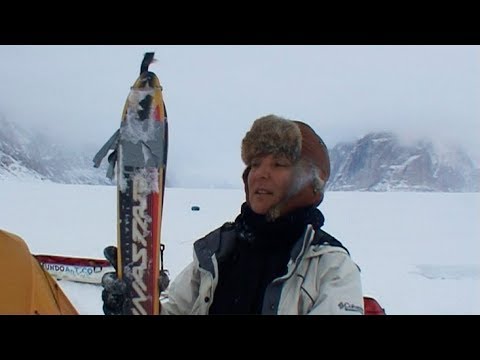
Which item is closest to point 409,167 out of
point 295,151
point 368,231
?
point 368,231

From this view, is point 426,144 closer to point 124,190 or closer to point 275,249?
point 275,249

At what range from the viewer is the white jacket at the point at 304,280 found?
1961 millimetres

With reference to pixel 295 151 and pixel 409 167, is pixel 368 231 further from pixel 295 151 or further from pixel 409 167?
pixel 295 151

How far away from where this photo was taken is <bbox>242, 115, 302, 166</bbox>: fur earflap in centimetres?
215

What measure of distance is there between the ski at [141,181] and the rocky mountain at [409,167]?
74 centimetres

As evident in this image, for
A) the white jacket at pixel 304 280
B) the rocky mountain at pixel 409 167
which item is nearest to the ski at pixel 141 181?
the white jacket at pixel 304 280

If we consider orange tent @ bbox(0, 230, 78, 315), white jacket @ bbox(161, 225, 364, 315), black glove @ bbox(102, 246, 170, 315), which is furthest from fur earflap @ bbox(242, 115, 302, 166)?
orange tent @ bbox(0, 230, 78, 315)

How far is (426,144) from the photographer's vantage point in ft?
7.71

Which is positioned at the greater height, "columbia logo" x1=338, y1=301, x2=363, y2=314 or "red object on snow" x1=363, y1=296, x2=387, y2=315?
"columbia logo" x1=338, y1=301, x2=363, y2=314

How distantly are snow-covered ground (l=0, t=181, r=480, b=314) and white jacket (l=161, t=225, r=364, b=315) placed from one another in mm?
141

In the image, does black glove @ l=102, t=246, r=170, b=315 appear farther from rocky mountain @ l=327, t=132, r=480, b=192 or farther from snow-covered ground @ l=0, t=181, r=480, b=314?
rocky mountain @ l=327, t=132, r=480, b=192

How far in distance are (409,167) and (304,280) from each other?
675mm

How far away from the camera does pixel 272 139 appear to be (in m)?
2.20
